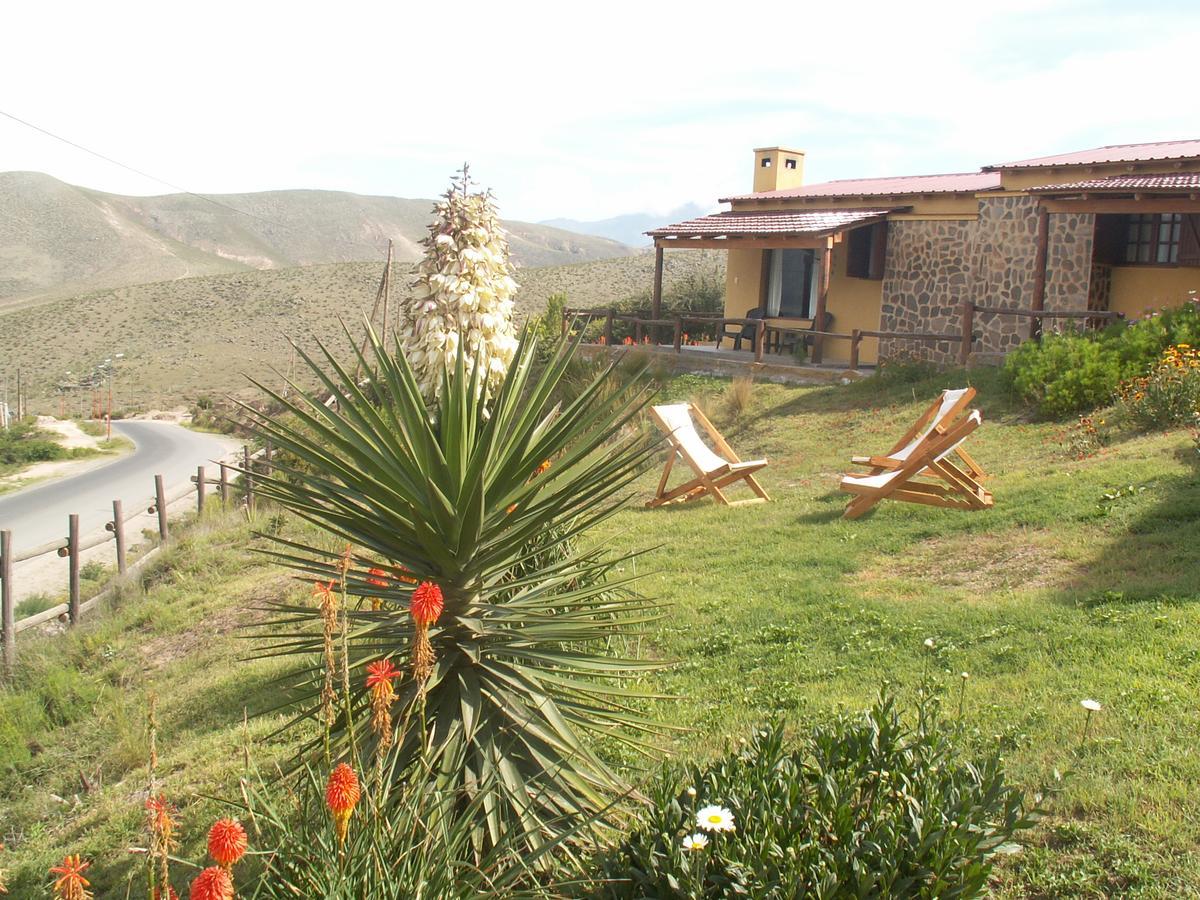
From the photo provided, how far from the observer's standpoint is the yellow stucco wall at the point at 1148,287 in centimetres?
1422

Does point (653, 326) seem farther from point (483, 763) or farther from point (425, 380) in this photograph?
point (483, 763)

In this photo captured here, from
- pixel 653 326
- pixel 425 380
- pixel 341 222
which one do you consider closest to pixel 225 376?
pixel 653 326

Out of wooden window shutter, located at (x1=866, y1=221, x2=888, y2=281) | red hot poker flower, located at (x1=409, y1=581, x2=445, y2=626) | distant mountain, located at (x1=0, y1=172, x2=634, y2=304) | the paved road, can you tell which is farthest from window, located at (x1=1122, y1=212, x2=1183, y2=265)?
distant mountain, located at (x1=0, y1=172, x2=634, y2=304)

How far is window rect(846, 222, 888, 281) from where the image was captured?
721 inches

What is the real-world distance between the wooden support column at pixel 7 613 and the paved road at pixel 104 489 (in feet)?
32.4

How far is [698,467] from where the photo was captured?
10.2 metres

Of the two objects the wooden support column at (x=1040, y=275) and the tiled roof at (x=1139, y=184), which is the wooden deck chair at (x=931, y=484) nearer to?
the tiled roof at (x=1139, y=184)

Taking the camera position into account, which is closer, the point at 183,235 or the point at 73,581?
the point at 73,581

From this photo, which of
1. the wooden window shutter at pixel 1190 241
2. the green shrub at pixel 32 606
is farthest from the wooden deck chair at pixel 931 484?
the green shrub at pixel 32 606

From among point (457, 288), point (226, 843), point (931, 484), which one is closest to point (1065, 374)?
point (931, 484)

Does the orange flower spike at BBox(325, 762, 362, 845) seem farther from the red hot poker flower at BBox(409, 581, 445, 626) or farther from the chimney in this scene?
the chimney

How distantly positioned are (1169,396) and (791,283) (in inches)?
415

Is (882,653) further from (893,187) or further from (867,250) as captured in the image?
(893,187)

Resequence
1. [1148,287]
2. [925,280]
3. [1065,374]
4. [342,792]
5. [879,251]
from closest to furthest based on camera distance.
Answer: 1. [342,792]
2. [1065,374]
3. [1148,287]
4. [925,280]
5. [879,251]
